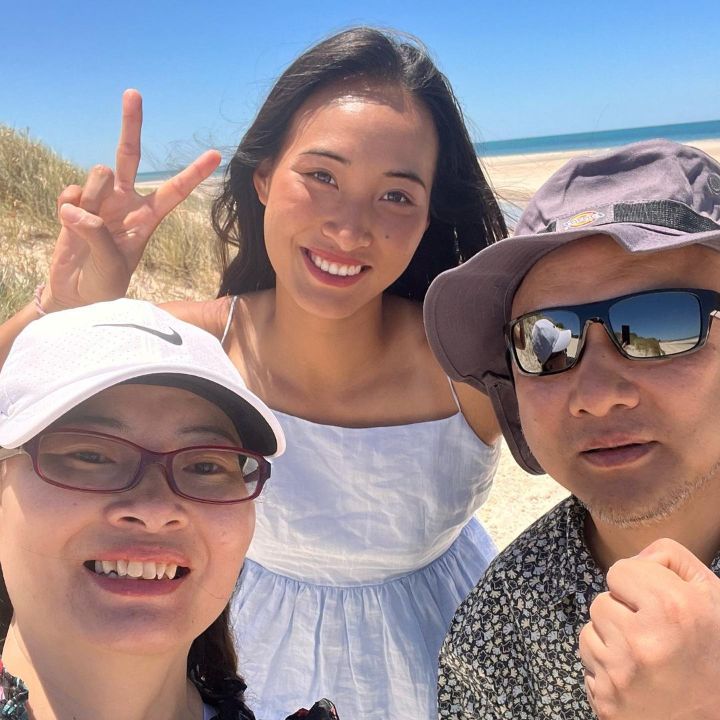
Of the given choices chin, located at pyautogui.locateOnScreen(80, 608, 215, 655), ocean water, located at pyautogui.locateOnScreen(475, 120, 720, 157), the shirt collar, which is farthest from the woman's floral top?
ocean water, located at pyautogui.locateOnScreen(475, 120, 720, 157)

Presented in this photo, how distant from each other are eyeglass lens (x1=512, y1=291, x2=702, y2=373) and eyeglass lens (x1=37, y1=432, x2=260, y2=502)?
73 centimetres

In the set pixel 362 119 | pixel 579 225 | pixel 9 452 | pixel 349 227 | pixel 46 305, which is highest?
pixel 362 119

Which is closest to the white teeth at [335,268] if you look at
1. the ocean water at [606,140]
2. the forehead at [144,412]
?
the forehead at [144,412]

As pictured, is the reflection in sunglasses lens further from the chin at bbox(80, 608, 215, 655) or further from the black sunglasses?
the chin at bbox(80, 608, 215, 655)

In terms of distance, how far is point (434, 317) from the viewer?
2.16 meters

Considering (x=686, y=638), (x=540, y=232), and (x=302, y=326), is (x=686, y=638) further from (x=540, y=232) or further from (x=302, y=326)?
(x=302, y=326)

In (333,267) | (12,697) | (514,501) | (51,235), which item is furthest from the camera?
(51,235)

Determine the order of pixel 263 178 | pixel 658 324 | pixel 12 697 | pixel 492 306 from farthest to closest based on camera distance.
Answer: pixel 263 178 → pixel 492 306 → pixel 658 324 → pixel 12 697

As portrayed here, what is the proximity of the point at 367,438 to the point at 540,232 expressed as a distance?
3.53 feet

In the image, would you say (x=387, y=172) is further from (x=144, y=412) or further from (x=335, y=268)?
(x=144, y=412)

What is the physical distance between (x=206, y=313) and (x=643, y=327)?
5.72 feet

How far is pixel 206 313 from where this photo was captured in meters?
2.95

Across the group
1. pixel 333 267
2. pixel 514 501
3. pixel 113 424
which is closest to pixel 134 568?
pixel 113 424

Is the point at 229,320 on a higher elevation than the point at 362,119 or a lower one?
lower
